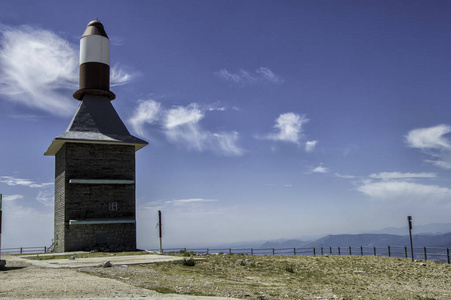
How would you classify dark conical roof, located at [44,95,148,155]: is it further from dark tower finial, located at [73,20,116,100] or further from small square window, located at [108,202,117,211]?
small square window, located at [108,202,117,211]

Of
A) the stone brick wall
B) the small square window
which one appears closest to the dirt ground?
the stone brick wall

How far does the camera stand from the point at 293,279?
21.0m

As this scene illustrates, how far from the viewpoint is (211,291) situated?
1523 cm

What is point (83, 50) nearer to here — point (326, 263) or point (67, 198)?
point (67, 198)

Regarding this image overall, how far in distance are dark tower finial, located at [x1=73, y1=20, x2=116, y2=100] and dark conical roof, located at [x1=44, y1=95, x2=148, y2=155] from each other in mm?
830

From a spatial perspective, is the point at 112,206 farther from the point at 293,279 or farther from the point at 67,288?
the point at 67,288

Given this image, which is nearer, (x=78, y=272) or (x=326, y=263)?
(x=78, y=272)

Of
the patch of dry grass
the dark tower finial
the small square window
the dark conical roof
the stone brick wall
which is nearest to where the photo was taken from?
the patch of dry grass

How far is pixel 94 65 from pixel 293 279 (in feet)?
105

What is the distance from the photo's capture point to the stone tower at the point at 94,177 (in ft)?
123

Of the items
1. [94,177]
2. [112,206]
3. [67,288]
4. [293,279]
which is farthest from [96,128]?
[67,288]

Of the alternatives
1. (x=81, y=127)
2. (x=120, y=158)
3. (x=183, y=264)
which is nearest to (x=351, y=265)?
(x=183, y=264)

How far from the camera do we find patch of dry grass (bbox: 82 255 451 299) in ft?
52.4

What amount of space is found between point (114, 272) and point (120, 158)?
21.9m
